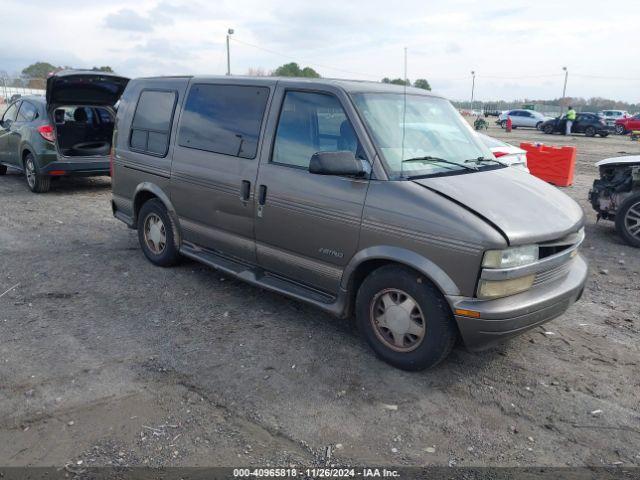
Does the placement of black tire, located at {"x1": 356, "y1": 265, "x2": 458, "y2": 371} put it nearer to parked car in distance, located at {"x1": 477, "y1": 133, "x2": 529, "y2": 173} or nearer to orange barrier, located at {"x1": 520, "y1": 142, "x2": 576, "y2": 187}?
parked car in distance, located at {"x1": 477, "y1": 133, "x2": 529, "y2": 173}

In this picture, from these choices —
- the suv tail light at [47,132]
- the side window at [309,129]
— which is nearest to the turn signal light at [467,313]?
the side window at [309,129]

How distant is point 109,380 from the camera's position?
3691mm

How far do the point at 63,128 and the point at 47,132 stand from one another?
689 mm

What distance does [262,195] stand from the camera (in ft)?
14.8

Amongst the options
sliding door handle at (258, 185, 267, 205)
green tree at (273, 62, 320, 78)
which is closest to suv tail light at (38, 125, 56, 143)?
green tree at (273, 62, 320, 78)

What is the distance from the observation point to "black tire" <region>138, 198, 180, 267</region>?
5695 mm

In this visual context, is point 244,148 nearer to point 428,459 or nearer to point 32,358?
point 32,358

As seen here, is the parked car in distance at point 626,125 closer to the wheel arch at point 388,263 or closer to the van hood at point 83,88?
the van hood at point 83,88

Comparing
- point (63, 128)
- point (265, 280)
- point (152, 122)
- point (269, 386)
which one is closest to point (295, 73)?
point (152, 122)

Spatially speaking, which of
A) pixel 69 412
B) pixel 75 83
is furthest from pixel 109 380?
pixel 75 83

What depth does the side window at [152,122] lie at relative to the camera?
5520 millimetres

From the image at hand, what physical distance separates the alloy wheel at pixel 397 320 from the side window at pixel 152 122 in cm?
291

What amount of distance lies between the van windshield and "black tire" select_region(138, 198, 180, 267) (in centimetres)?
259

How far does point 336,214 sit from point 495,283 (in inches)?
49.0
